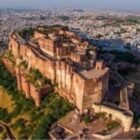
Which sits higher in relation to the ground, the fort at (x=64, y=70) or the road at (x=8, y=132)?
the fort at (x=64, y=70)

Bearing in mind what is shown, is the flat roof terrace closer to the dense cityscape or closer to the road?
the dense cityscape

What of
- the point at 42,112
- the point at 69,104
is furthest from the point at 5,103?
the point at 69,104

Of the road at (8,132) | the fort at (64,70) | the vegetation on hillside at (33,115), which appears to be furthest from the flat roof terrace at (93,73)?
the road at (8,132)

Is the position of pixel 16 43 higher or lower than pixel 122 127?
higher

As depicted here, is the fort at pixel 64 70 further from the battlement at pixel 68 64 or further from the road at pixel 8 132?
the road at pixel 8 132

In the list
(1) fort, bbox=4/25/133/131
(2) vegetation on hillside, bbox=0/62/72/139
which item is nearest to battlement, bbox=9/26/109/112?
(1) fort, bbox=4/25/133/131

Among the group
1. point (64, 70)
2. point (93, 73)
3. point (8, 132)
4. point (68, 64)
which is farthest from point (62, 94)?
point (8, 132)

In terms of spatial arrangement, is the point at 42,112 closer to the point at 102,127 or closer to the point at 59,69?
the point at 59,69

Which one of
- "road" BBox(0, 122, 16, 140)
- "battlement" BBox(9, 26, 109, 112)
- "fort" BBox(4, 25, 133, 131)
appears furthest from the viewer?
"road" BBox(0, 122, 16, 140)
